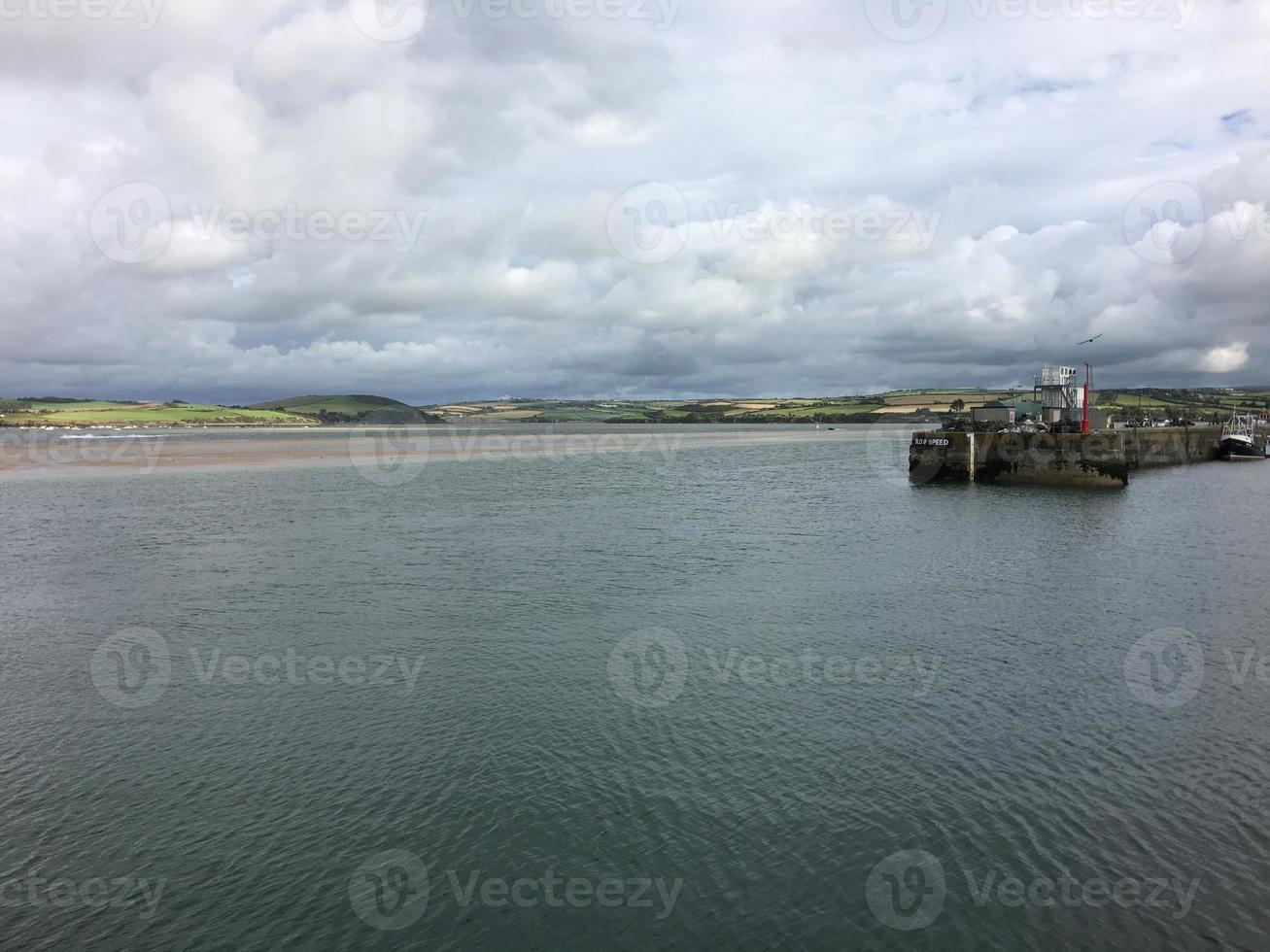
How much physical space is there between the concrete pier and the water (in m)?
30.6

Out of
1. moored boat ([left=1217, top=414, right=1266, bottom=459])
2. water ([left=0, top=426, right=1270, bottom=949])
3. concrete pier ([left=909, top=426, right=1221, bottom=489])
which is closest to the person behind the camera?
water ([left=0, top=426, right=1270, bottom=949])

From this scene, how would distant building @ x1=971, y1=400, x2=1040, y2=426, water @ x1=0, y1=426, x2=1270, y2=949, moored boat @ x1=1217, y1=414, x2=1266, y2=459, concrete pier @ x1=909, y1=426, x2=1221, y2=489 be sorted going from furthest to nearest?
moored boat @ x1=1217, y1=414, x2=1266, y2=459, distant building @ x1=971, y1=400, x2=1040, y2=426, concrete pier @ x1=909, y1=426, x2=1221, y2=489, water @ x1=0, y1=426, x2=1270, y2=949

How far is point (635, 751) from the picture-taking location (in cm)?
1717

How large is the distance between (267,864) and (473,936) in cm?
411

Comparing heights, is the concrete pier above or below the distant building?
below

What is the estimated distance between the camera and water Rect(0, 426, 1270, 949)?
11.9 meters

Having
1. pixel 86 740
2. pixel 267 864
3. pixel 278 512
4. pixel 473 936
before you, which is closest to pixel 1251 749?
pixel 473 936

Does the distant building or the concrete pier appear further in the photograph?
the distant building

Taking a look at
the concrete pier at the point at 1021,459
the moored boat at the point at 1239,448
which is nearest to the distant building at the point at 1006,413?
the concrete pier at the point at 1021,459

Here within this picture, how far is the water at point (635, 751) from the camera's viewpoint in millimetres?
11930

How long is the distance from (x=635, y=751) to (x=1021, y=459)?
211 ft

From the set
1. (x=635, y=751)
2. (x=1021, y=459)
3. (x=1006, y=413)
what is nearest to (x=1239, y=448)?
(x=1006, y=413)

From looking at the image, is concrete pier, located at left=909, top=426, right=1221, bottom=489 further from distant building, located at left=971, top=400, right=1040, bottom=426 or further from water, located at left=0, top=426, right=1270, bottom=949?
water, located at left=0, top=426, right=1270, bottom=949

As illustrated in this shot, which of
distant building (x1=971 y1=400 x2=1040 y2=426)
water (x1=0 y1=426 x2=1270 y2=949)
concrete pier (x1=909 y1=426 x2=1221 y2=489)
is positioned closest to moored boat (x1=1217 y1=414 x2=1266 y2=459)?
distant building (x1=971 y1=400 x2=1040 y2=426)
